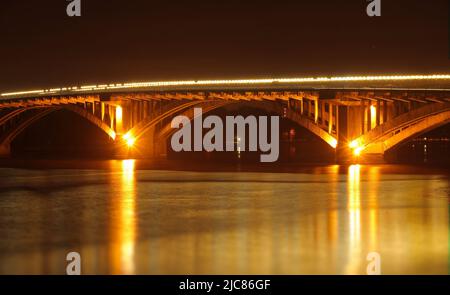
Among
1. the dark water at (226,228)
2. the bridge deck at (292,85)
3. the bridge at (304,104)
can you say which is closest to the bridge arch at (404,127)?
the bridge at (304,104)

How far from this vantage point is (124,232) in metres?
20.4

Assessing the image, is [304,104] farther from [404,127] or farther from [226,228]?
[226,228]

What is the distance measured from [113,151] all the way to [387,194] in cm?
5500

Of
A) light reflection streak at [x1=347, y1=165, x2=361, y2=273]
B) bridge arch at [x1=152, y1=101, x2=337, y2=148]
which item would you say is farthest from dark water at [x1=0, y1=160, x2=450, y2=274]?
bridge arch at [x1=152, y1=101, x2=337, y2=148]

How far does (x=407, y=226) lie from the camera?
21219 mm

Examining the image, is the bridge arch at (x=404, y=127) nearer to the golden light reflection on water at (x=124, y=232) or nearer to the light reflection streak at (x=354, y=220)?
the light reflection streak at (x=354, y=220)

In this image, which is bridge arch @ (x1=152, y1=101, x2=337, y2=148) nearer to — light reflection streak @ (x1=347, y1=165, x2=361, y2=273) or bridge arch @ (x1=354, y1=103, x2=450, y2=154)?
bridge arch @ (x1=354, y1=103, x2=450, y2=154)

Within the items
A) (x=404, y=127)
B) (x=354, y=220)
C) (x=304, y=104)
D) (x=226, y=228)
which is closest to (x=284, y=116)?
(x=304, y=104)

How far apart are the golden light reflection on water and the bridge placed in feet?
100.0

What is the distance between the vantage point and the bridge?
192 feet
